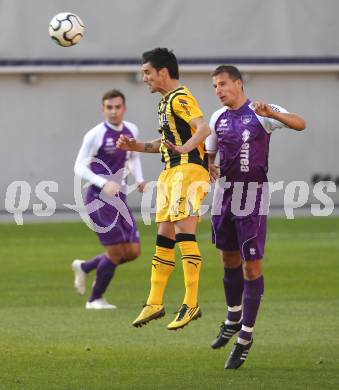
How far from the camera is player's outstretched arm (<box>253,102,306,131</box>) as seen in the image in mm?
10953

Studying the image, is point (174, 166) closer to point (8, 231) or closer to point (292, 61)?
point (8, 231)

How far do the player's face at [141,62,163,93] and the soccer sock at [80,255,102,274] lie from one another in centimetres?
565

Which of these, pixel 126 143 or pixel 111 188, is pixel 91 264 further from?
pixel 126 143

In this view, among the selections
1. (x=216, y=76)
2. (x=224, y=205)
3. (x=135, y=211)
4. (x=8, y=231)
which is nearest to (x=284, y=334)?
(x=224, y=205)

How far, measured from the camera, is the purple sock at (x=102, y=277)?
54.1ft

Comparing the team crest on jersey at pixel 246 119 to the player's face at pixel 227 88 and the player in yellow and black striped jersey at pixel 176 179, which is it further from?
the player in yellow and black striped jersey at pixel 176 179

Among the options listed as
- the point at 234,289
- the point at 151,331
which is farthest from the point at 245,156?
the point at 151,331

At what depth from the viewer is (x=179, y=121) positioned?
1150cm

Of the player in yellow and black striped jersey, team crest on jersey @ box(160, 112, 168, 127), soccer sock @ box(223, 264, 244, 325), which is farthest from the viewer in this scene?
soccer sock @ box(223, 264, 244, 325)

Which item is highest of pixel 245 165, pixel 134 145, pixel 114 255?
pixel 134 145

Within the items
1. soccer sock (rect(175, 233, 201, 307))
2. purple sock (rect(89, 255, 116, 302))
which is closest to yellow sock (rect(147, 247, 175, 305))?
soccer sock (rect(175, 233, 201, 307))

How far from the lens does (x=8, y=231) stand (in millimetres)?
28547

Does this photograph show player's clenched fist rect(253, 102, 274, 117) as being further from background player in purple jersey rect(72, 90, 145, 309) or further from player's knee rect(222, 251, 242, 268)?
background player in purple jersey rect(72, 90, 145, 309)

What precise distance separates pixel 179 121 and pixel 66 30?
114 inches
